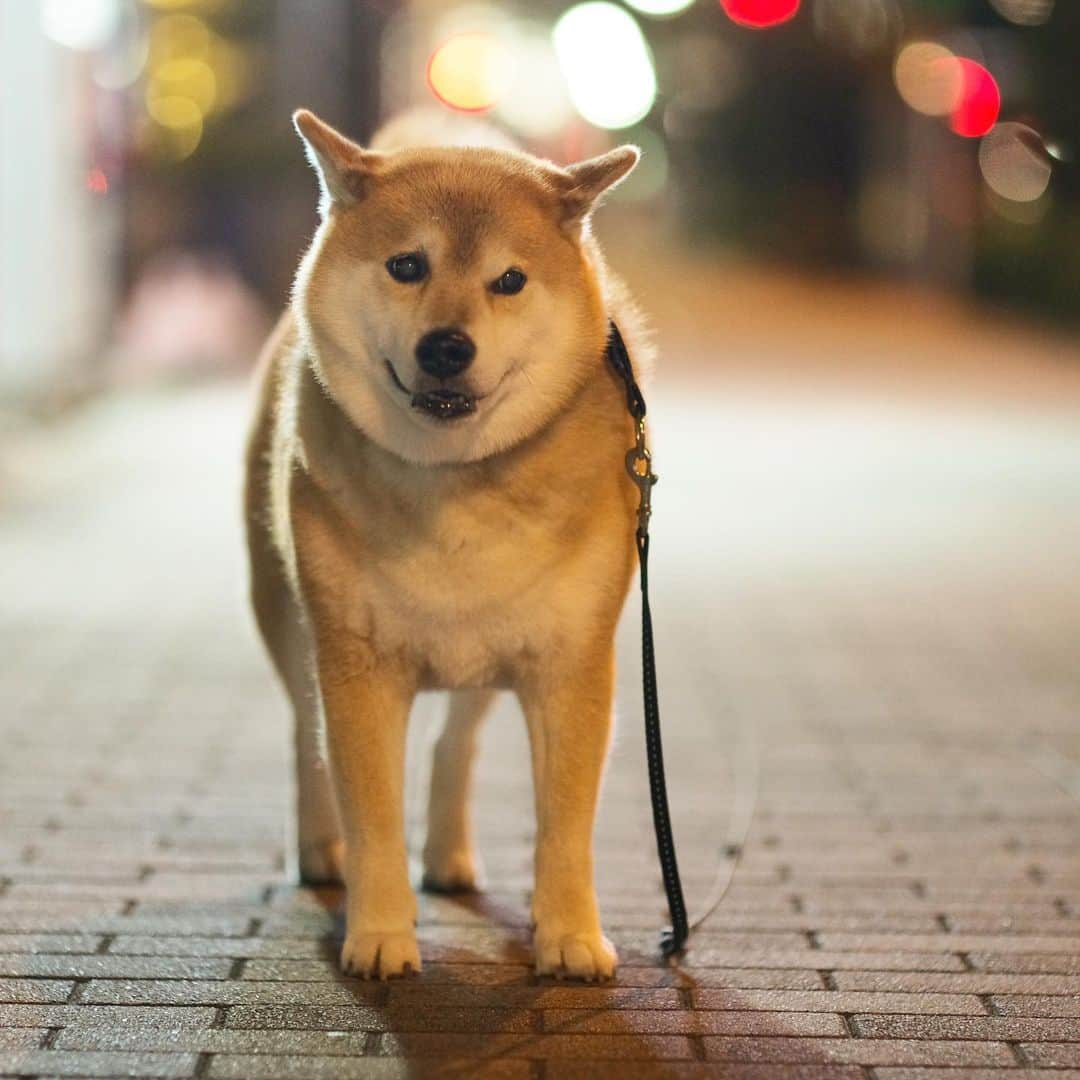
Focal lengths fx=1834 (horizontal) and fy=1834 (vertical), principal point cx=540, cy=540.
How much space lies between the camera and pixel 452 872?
450 centimetres

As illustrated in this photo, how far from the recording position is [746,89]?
42094mm

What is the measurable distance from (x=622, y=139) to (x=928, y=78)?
6.77 meters

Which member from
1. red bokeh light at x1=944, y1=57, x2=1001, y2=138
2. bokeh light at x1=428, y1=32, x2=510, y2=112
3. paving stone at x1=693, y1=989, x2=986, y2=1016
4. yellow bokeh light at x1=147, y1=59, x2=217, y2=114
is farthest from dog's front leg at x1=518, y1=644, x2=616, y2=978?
bokeh light at x1=428, y1=32, x2=510, y2=112

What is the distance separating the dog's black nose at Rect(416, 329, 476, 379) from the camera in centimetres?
355

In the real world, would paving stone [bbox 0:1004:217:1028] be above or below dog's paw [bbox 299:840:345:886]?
below

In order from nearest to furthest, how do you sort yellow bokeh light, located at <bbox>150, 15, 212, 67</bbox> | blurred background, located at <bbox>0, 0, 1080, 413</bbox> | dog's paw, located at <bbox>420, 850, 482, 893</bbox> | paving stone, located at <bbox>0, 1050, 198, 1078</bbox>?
paving stone, located at <bbox>0, 1050, 198, 1078</bbox>, dog's paw, located at <bbox>420, 850, 482, 893</bbox>, blurred background, located at <bbox>0, 0, 1080, 413</bbox>, yellow bokeh light, located at <bbox>150, 15, 212, 67</bbox>

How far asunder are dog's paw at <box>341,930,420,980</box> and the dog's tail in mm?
1756

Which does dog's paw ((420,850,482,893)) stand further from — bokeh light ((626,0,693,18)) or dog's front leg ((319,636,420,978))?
bokeh light ((626,0,693,18))

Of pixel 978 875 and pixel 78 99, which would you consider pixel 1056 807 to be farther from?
pixel 78 99

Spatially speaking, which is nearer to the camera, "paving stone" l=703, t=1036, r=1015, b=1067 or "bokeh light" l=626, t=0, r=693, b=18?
"paving stone" l=703, t=1036, r=1015, b=1067

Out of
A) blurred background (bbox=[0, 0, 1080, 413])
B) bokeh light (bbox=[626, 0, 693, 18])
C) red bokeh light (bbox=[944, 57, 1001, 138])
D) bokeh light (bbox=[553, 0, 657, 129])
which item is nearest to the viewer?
blurred background (bbox=[0, 0, 1080, 413])

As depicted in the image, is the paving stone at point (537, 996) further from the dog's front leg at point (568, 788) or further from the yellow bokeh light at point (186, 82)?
the yellow bokeh light at point (186, 82)

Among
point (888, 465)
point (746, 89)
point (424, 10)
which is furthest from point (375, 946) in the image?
point (746, 89)

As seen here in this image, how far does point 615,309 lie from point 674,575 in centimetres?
507
